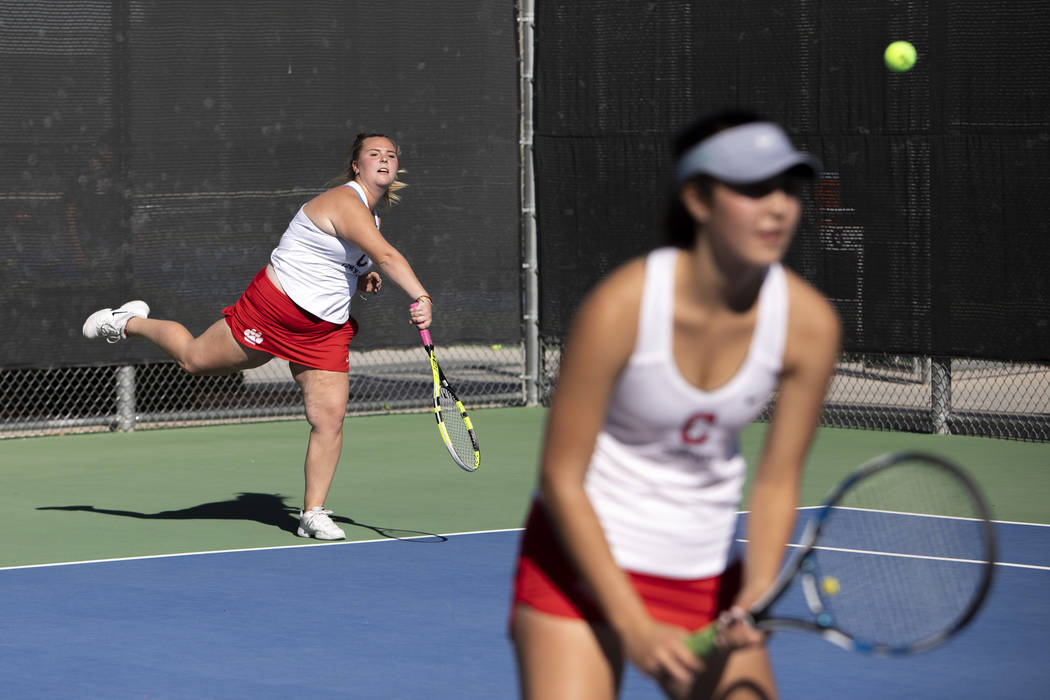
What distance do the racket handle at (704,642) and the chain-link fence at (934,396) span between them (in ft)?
23.6

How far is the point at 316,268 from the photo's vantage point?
704cm

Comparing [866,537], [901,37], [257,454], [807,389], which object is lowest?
[257,454]

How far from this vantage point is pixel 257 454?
9656mm

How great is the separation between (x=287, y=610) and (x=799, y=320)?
11.3ft

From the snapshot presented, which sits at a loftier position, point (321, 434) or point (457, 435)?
point (321, 434)

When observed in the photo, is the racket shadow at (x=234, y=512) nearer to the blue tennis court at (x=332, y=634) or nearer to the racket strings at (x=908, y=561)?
the blue tennis court at (x=332, y=634)

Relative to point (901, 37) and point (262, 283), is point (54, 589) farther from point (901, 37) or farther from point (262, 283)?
point (901, 37)

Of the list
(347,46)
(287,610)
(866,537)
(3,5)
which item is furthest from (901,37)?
(866,537)

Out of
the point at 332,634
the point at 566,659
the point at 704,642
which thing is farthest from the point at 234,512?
the point at 704,642

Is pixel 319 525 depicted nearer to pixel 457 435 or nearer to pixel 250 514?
pixel 250 514

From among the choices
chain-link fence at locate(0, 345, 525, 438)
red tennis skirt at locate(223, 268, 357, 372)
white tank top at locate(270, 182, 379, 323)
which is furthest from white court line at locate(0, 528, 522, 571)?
chain-link fence at locate(0, 345, 525, 438)

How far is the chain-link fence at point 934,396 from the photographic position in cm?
→ 1010

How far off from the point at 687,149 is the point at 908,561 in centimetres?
74

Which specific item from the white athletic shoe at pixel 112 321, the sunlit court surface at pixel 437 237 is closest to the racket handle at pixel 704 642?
the sunlit court surface at pixel 437 237
